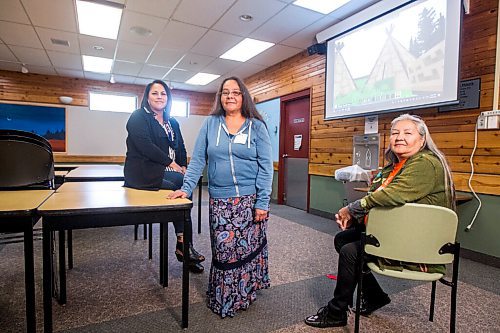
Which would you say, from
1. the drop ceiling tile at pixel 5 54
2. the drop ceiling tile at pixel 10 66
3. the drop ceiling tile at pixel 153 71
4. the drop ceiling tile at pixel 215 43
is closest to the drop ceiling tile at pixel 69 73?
the drop ceiling tile at pixel 10 66

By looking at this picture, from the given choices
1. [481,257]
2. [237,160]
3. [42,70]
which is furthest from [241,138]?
[42,70]

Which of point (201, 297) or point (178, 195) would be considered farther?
point (201, 297)

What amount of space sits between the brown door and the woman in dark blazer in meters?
3.08

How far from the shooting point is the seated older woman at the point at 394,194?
1396 mm

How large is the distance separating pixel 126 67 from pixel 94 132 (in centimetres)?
206

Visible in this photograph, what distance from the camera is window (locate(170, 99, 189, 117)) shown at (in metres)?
8.20

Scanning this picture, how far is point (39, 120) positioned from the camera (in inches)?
273

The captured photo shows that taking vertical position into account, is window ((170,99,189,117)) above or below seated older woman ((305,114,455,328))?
above

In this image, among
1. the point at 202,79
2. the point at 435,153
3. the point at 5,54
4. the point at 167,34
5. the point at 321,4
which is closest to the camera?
the point at 435,153

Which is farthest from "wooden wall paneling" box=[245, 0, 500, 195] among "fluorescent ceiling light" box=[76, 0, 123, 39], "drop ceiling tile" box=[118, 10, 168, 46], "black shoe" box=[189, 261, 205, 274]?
"fluorescent ceiling light" box=[76, 0, 123, 39]

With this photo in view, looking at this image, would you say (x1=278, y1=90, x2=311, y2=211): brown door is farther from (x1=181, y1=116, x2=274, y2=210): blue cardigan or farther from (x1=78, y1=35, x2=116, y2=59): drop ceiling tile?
(x1=181, y1=116, x2=274, y2=210): blue cardigan

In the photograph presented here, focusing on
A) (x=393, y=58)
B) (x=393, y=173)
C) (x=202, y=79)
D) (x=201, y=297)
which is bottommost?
(x=201, y=297)

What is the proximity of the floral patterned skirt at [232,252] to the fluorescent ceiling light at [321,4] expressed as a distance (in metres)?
2.67

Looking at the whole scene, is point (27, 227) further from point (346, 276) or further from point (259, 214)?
point (346, 276)
